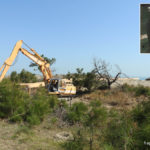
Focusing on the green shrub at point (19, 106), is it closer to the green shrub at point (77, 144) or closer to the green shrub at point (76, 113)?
the green shrub at point (76, 113)

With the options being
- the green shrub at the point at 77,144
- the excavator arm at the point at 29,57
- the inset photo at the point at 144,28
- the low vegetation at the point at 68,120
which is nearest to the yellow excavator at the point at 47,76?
the excavator arm at the point at 29,57

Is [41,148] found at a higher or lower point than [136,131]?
lower

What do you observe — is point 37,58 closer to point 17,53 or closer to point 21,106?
point 17,53

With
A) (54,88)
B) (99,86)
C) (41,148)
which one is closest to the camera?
(41,148)

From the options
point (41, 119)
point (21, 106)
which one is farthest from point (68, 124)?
point (21, 106)

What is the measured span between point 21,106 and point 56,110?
123 cm

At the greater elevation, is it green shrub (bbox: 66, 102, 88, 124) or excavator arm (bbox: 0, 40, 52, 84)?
excavator arm (bbox: 0, 40, 52, 84)

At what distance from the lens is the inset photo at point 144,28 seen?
1.15 metres

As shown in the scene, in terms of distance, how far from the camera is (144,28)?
117 centimetres

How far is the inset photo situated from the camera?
3.76 ft

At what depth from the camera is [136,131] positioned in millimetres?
2273

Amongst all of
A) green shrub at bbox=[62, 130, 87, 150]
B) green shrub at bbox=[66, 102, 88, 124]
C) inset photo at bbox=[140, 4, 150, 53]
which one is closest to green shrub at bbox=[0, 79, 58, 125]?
green shrub at bbox=[66, 102, 88, 124]

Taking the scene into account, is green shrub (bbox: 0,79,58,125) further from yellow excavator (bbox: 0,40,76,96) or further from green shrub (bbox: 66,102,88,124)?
Result: yellow excavator (bbox: 0,40,76,96)

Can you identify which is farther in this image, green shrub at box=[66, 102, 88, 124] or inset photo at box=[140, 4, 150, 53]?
green shrub at box=[66, 102, 88, 124]
